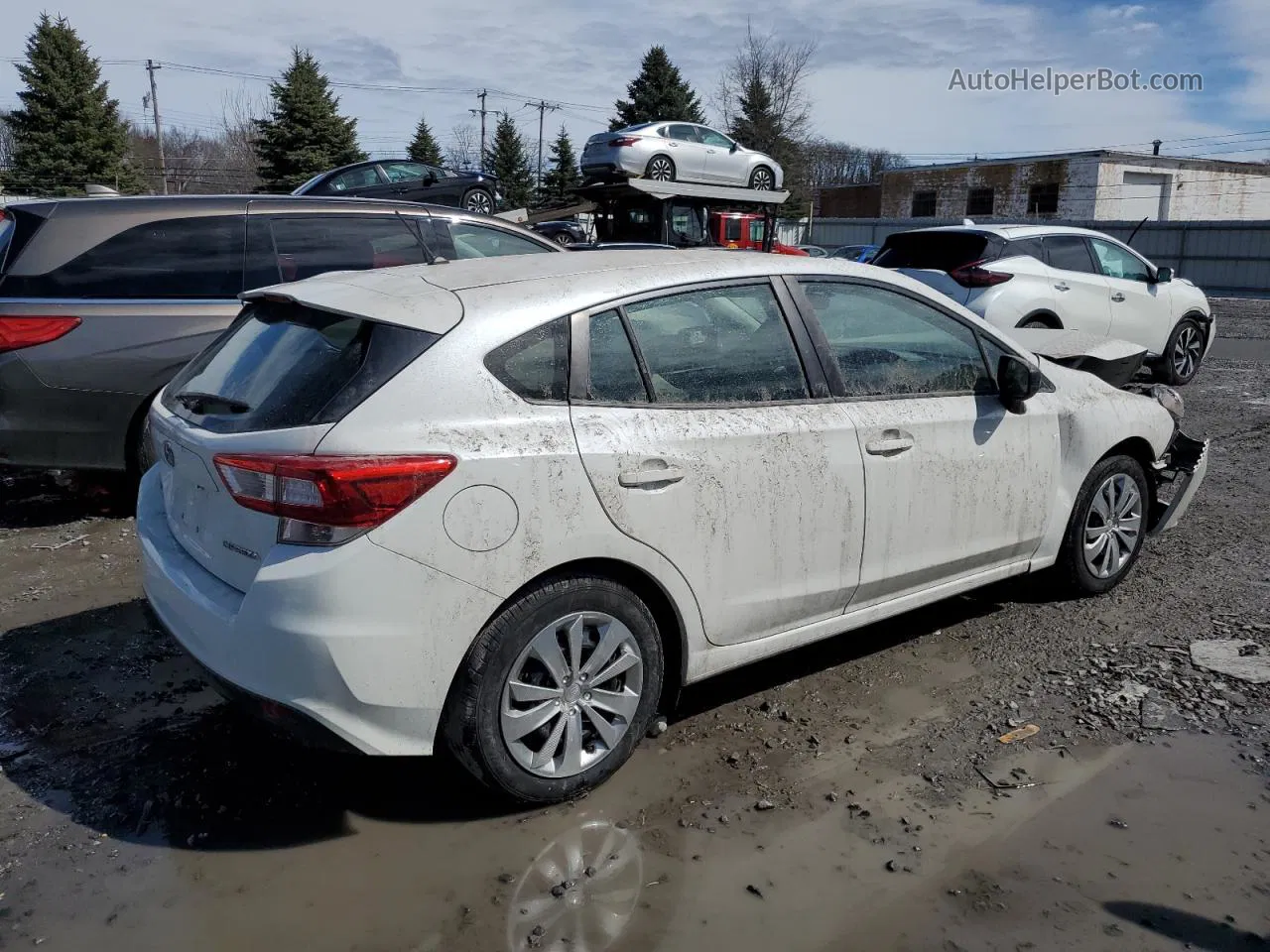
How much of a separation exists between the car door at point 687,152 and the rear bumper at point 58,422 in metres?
16.5

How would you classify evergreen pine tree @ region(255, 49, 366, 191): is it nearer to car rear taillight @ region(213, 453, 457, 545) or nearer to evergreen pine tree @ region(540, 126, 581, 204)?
evergreen pine tree @ region(540, 126, 581, 204)

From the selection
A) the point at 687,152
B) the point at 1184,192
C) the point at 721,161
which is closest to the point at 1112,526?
the point at 687,152

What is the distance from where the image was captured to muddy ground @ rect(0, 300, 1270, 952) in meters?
2.70


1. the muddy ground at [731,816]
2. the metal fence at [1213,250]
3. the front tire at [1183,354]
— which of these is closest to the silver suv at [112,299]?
the muddy ground at [731,816]

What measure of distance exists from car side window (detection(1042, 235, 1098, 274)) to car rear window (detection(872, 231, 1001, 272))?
2.32 feet

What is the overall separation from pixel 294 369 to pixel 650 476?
111 cm

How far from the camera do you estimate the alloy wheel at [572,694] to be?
3.05m

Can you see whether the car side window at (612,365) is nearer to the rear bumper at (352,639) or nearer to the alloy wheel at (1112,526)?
the rear bumper at (352,639)

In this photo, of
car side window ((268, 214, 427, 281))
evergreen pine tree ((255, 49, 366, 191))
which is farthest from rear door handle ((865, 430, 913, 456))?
evergreen pine tree ((255, 49, 366, 191))

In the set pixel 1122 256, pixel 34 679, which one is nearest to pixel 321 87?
pixel 1122 256

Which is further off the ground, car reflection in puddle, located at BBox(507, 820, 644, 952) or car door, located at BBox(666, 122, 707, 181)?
car door, located at BBox(666, 122, 707, 181)

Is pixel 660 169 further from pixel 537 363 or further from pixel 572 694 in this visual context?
pixel 572 694

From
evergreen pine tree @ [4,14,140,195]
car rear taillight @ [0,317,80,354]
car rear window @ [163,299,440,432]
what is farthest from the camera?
evergreen pine tree @ [4,14,140,195]

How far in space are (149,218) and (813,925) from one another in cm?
514
